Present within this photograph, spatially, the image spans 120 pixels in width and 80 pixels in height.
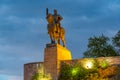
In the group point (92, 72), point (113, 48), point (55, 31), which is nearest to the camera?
point (92, 72)

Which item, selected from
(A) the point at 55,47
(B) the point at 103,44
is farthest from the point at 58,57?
(B) the point at 103,44

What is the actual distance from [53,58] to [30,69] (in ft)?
6.47

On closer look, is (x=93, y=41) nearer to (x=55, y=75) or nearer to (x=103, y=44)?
(x=103, y=44)

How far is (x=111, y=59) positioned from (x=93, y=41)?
11151 mm

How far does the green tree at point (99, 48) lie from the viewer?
3866 centimetres

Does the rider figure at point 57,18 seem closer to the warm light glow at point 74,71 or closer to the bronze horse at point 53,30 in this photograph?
the bronze horse at point 53,30

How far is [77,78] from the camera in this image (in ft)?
93.6

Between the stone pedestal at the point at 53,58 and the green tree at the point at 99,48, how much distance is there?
8914mm

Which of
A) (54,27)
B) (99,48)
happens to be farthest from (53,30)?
(99,48)

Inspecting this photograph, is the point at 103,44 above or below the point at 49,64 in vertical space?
above

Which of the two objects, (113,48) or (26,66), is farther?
(113,48)

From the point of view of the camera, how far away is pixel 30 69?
30359mm

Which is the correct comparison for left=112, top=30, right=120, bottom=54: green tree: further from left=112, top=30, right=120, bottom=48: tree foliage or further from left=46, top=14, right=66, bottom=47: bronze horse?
left=46, top=14, right=66, bottom=47: bronze horse

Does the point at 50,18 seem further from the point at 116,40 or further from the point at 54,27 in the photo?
the point at 116,40
